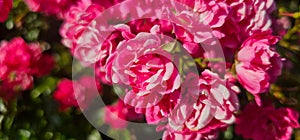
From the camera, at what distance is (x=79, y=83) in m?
1.44

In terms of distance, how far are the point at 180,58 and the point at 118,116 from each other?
318 millimetres

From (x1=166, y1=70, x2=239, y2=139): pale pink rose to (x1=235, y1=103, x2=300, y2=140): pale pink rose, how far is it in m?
0.23

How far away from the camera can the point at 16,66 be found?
1404mm

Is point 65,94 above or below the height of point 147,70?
below

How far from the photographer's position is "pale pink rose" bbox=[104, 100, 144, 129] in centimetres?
138

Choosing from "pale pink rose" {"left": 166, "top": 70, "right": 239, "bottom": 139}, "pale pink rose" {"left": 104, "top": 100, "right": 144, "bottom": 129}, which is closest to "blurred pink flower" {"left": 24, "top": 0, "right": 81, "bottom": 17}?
"pale pink rose" {"left": 104, "top": 100, "right": 144, "bottom": 129}

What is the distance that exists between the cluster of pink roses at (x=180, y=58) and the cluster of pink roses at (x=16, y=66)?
0.72 ft

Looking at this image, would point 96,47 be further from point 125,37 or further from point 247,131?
point 247,131

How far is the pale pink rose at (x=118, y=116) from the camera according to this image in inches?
54.3

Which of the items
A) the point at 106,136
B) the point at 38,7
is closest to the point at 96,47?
the point at 38,7

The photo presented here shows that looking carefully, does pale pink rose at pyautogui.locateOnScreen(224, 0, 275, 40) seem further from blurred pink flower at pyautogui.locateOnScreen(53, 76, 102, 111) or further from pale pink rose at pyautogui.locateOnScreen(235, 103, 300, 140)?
blurred pink flower at pyautogui.locateOnScreen(53, 76, 102, 111)

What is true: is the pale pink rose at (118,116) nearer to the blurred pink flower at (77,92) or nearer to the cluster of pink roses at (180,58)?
the blurred pink flower at (77,92)

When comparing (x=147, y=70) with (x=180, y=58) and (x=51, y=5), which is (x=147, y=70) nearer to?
(x=180, y=58)

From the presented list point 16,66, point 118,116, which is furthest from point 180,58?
point 16,66
